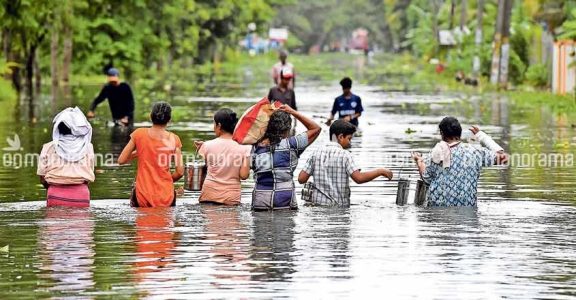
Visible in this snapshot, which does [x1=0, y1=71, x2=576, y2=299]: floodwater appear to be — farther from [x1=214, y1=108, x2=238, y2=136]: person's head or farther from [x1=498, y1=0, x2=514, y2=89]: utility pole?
[x1=498, y1=0, x2=514, y2=89]: utility pole

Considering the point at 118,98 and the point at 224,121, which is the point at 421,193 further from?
the point at 118,98

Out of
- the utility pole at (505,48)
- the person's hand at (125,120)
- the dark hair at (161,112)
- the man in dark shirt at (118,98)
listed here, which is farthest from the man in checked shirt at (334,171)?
the utility pole at (505,48)

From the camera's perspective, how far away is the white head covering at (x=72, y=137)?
1546 cm

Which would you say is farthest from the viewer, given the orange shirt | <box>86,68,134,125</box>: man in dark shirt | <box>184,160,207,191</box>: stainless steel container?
<box>86,68,134,125</box>: man in dark shirt

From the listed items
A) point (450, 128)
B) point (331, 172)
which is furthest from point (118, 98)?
point (450, 128)

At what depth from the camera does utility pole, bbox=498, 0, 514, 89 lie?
54.1 metres

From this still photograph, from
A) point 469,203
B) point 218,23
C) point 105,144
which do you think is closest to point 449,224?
point 469,203

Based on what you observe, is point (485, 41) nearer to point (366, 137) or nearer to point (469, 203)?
point (366, 137)

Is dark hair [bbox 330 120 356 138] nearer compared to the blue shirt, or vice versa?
dark hair [bbox 330 120 356 138]

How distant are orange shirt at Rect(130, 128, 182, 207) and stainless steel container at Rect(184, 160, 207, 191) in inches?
18.0

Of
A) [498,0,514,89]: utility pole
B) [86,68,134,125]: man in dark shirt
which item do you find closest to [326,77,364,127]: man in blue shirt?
[86,68,134,125]: man in dark shirt

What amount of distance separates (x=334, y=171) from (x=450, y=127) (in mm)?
1232

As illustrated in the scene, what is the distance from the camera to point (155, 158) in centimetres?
1542

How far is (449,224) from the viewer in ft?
47.8
